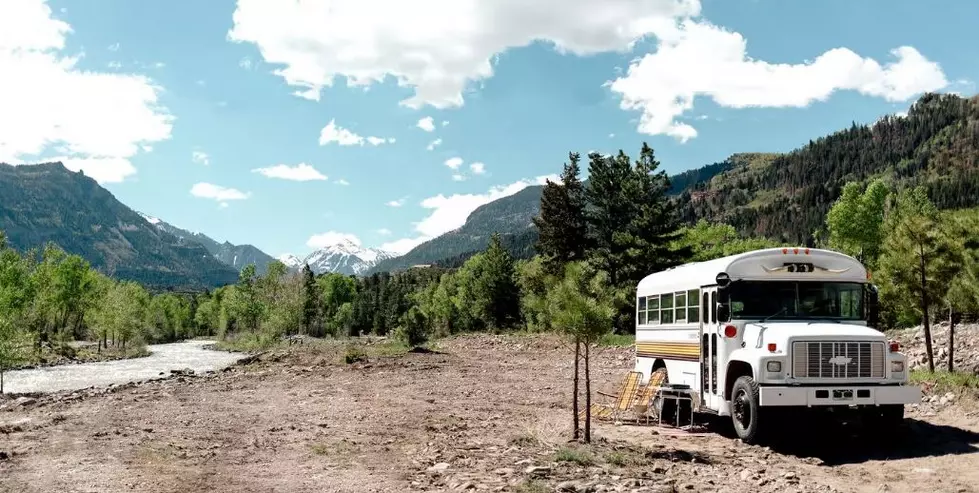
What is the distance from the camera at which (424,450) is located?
13633mm

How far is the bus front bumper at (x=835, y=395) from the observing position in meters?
12.2

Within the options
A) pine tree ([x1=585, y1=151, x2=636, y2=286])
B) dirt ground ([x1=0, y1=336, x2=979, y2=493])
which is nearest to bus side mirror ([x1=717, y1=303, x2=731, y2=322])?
dirt ground ([x1=0, y1=336, x2=979, y2=493])

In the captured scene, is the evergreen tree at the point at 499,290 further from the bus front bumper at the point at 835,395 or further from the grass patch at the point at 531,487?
the grass patch at the point at 531,487

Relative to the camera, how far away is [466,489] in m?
10.1

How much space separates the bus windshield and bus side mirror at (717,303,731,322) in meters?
0.10

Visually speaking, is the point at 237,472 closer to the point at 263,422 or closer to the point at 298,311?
the point at 263,422

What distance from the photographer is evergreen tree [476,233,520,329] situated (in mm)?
81812

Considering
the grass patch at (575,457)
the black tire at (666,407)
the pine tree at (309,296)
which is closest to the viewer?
the grass patch at (575,457)

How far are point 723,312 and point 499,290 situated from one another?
6822cm

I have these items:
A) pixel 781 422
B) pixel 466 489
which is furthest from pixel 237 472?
pixel 781 422

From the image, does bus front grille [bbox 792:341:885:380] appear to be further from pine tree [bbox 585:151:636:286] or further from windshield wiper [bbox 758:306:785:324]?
pine tree [bbox 585:151:636:286]

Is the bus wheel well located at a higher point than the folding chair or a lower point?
higher

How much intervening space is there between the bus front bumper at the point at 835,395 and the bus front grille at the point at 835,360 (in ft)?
0.80

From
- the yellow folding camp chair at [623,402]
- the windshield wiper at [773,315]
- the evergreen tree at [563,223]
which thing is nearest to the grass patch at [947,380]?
the windshield wiper at [773,315]
